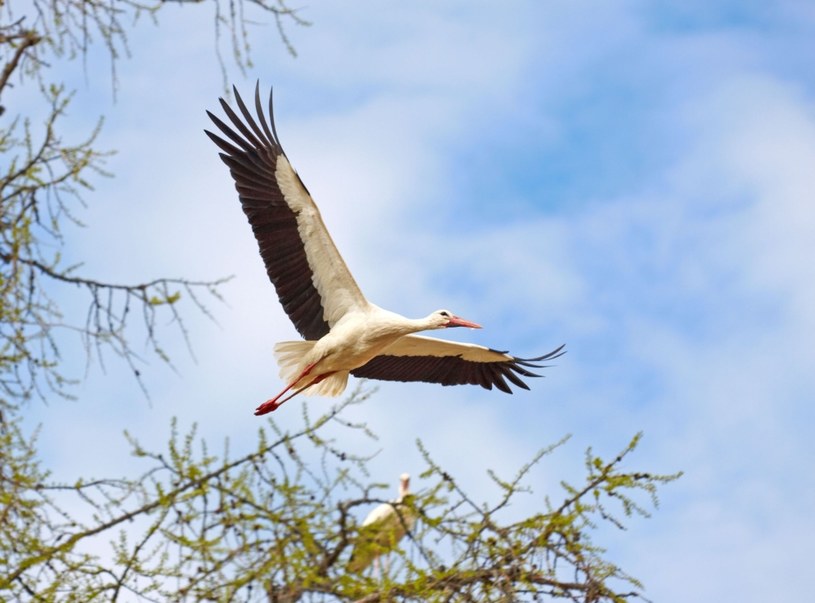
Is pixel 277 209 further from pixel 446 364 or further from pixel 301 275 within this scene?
pixel 446 364

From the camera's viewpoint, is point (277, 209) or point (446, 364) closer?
point (277, 209)

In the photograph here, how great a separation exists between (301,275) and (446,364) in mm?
1610

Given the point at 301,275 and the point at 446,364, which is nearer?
the point at 301,275

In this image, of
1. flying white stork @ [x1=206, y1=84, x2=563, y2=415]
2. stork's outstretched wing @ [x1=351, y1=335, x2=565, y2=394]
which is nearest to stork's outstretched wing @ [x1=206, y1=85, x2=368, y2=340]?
flying white stork @ [x1=206, y1=84, x2=563, y2=415]

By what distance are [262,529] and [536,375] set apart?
3.85 m

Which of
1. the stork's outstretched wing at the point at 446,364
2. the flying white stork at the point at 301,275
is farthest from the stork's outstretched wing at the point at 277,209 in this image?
the stork's outstretched wing at the point at 446,364

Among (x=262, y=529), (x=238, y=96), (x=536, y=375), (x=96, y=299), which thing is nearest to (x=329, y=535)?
(x=262, y=529)

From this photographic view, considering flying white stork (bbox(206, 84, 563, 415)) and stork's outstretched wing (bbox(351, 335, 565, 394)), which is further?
stork's outstretched wing (bbox(351, 335, 565, 394))

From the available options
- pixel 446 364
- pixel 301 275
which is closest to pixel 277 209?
pixel 301 275

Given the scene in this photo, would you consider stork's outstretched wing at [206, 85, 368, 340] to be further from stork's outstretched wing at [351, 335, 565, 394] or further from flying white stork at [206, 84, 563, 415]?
stork's outstretched wing at [351, 335, 565, 394]

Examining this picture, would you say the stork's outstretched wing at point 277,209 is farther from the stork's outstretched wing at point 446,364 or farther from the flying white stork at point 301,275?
the stork's outstretched wing at point 446,364

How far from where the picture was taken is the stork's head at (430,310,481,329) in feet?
26.7

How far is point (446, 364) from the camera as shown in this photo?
909 centimetres

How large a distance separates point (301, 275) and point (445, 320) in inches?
37.5
